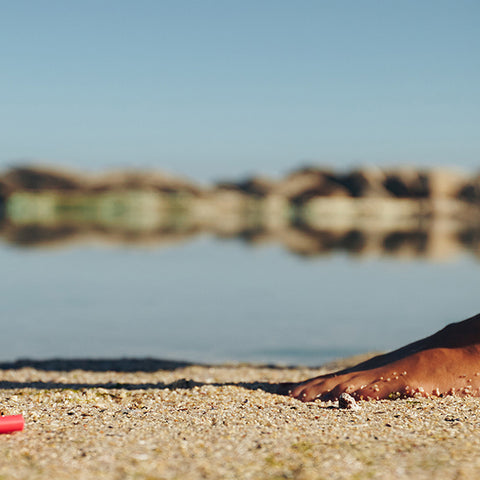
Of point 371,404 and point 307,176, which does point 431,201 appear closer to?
point 307,176

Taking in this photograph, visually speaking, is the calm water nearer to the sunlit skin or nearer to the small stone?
the sunlit skin

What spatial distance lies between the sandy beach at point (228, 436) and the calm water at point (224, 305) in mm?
7342

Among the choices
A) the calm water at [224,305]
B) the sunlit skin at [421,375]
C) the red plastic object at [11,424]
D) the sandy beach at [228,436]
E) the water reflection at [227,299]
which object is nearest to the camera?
the sandy beach at [228,436]

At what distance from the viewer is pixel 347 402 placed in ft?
24.5

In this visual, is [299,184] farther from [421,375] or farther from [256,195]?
[421,375]

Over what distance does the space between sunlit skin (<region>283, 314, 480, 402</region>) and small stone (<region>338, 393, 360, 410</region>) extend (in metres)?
0.60

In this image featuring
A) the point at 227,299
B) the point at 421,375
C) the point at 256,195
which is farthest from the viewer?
the point at 256,195

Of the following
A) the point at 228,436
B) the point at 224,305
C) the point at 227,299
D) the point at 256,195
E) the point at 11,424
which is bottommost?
the point at 228,436

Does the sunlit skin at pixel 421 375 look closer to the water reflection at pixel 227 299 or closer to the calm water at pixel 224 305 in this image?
the calm water at pixel 224 305

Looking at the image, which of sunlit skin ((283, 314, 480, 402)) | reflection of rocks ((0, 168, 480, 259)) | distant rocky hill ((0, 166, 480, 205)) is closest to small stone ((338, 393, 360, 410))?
sunlit skin ((283, 314, 480, 402))

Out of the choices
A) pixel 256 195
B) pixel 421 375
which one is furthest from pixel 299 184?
pixel 421 375

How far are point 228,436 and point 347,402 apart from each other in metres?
1.94

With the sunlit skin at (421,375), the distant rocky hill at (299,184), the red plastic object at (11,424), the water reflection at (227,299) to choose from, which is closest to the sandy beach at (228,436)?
the red plastic object at (11,424)

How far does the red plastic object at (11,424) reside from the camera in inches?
233
